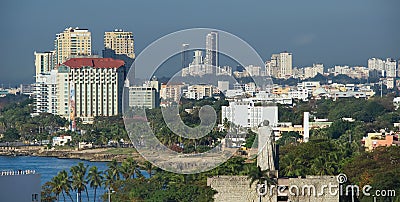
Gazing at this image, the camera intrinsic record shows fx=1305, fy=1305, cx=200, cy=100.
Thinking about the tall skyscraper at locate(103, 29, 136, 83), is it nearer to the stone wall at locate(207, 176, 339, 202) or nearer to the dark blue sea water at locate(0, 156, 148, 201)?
the dark blue sea water at locate(0, 156, 148, 201)

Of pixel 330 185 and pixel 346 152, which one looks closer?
pixel 330 185

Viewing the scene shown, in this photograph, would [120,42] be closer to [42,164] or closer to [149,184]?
[42,164]

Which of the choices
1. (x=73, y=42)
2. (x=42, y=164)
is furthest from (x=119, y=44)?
(x=42, y=164)

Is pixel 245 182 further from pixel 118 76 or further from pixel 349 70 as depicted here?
pixel 349 70

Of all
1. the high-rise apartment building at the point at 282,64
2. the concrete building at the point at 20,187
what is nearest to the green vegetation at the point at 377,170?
the concrete building at the point at 20,187

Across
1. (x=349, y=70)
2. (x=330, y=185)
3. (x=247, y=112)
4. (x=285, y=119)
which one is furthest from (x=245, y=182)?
(x=349, y=70)

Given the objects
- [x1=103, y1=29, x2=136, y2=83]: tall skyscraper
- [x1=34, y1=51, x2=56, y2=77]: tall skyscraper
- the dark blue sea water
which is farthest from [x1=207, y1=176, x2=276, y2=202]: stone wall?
[x1=34, y1=51, x2=56, y2=77]: tall skyscraper
